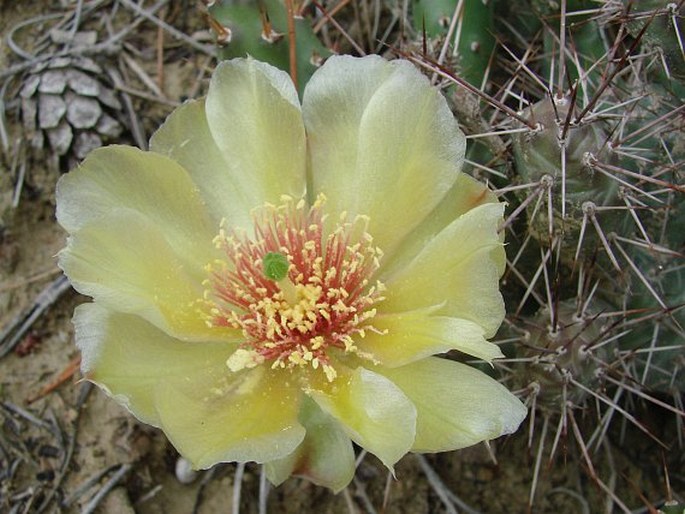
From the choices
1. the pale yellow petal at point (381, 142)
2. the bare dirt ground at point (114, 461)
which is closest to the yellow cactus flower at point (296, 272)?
the pale yellow petal at point (381, 142)

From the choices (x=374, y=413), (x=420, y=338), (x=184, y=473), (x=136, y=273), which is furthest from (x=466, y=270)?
(x=184, y=473)

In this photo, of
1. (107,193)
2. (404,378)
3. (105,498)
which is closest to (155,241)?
(107,193)

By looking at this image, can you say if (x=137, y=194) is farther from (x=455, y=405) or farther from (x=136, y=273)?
(x=455, y=405)

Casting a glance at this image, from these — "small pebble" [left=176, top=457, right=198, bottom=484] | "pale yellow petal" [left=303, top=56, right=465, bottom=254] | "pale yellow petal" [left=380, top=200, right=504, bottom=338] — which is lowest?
"small pebble" [left=176, top=457, right=198, bottom=484]

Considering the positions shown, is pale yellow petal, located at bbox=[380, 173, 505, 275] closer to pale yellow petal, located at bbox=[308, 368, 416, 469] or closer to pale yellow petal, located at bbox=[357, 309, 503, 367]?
pale yellow petal, located at bbox=[357, 309, 503, 367]

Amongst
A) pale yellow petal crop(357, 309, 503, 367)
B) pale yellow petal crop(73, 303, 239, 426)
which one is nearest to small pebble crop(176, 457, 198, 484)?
pale yellow petal crop(73, 303, 239, 426)

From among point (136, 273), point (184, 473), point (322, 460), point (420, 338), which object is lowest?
point (184, 473)

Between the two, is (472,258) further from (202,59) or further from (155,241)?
(202,59)

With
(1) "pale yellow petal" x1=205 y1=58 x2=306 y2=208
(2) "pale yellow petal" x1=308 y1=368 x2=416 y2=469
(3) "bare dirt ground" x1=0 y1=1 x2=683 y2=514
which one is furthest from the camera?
(3) "bare dirt ground" x1=0 y1=1 x2=683 y2=514
